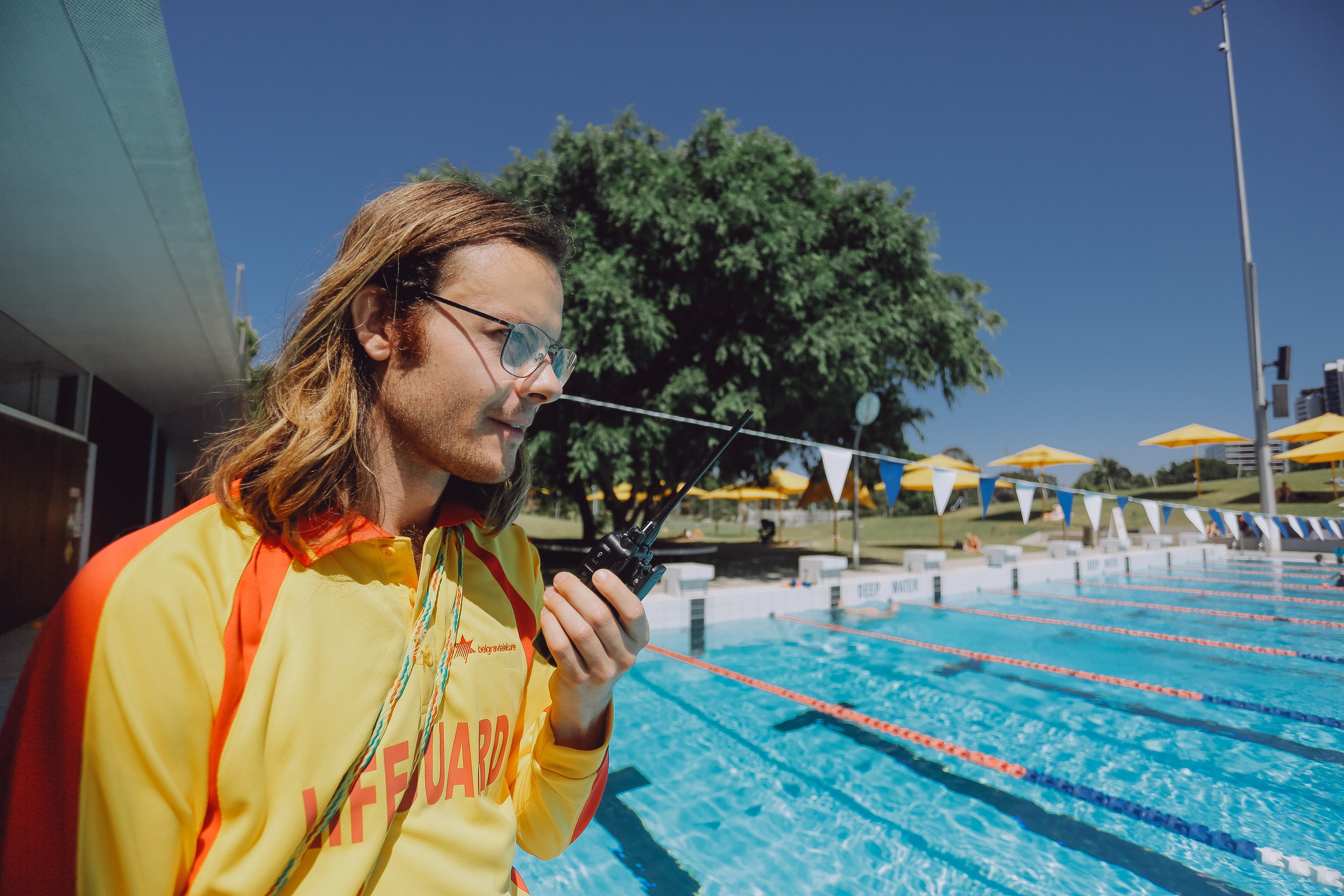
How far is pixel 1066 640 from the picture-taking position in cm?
820

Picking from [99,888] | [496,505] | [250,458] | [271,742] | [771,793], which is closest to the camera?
[99,888]

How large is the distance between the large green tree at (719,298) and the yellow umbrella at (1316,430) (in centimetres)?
1529

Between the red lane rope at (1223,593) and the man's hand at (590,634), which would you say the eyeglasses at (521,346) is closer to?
the man's hand at (590,634)

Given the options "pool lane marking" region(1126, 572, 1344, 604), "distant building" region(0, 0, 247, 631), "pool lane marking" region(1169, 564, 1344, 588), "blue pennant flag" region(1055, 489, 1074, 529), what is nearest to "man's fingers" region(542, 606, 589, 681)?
"distant building" region(0, 0, 247, 631)

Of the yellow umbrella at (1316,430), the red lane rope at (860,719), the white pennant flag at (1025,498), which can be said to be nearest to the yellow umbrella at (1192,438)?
the yellow umbrella at (1316,430)

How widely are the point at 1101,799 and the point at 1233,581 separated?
13512mm

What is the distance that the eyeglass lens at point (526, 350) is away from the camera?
1.10m

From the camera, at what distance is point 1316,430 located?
19750mm

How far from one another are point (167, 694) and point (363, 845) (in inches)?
14.0

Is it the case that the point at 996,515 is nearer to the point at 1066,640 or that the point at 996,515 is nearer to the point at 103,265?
the point at 1066,640

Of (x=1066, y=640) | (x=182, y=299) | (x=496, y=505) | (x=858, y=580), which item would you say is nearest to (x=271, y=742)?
(x=496, y=505)

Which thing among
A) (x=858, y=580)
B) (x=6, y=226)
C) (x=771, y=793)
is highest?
(x=6, y=226)

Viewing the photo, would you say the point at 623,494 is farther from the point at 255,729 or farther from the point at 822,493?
the point at 255,729

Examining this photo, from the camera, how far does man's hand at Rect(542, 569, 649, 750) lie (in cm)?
103
